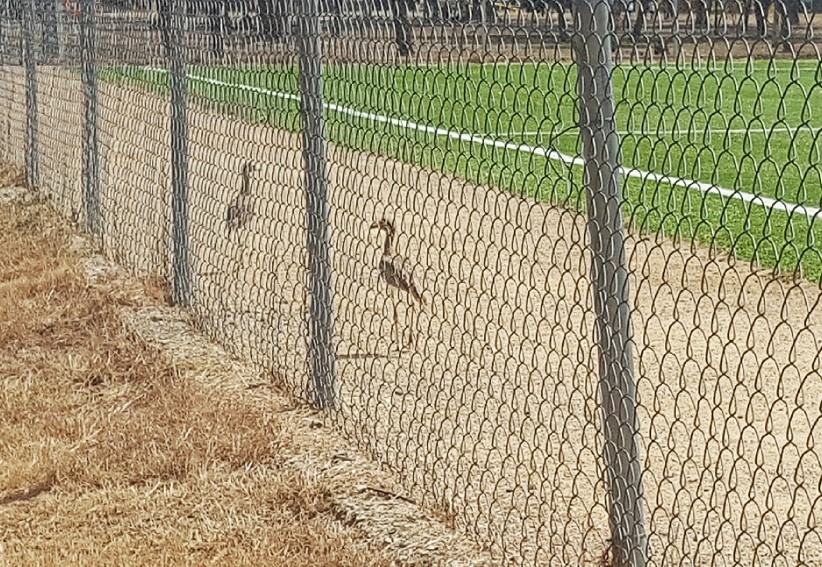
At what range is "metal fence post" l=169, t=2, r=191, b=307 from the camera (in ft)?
24.5

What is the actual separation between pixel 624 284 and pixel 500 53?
33.6 inches

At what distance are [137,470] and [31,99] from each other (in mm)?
7224

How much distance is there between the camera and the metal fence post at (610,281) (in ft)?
12.3

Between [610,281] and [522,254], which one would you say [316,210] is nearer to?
[522,254]

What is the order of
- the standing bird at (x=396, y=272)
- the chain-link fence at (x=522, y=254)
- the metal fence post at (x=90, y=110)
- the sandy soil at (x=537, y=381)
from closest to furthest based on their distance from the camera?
the chain-link fence at (x=522, y=254) → the sandy soil at (x=537, y=381) → the standing bird at (x=396, y=272) → the metal fence post at (x=90, y=110)

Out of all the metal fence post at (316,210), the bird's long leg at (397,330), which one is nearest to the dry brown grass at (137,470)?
the metal fence post at (316,210)

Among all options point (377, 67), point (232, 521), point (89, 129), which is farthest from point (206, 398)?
point (89, 129)

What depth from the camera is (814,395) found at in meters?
Result: 6.30

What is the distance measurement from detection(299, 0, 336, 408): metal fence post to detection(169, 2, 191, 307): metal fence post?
5.60 ft

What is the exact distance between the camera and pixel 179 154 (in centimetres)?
768

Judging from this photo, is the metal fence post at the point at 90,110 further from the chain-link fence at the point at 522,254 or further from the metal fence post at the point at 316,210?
the metal fence post at the point at 316,210

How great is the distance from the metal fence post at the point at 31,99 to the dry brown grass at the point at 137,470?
497 centimetres

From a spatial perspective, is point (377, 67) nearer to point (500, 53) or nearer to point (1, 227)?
point (500, 53)

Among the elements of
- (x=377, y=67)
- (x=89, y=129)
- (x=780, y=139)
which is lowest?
(x=780, y=139)
